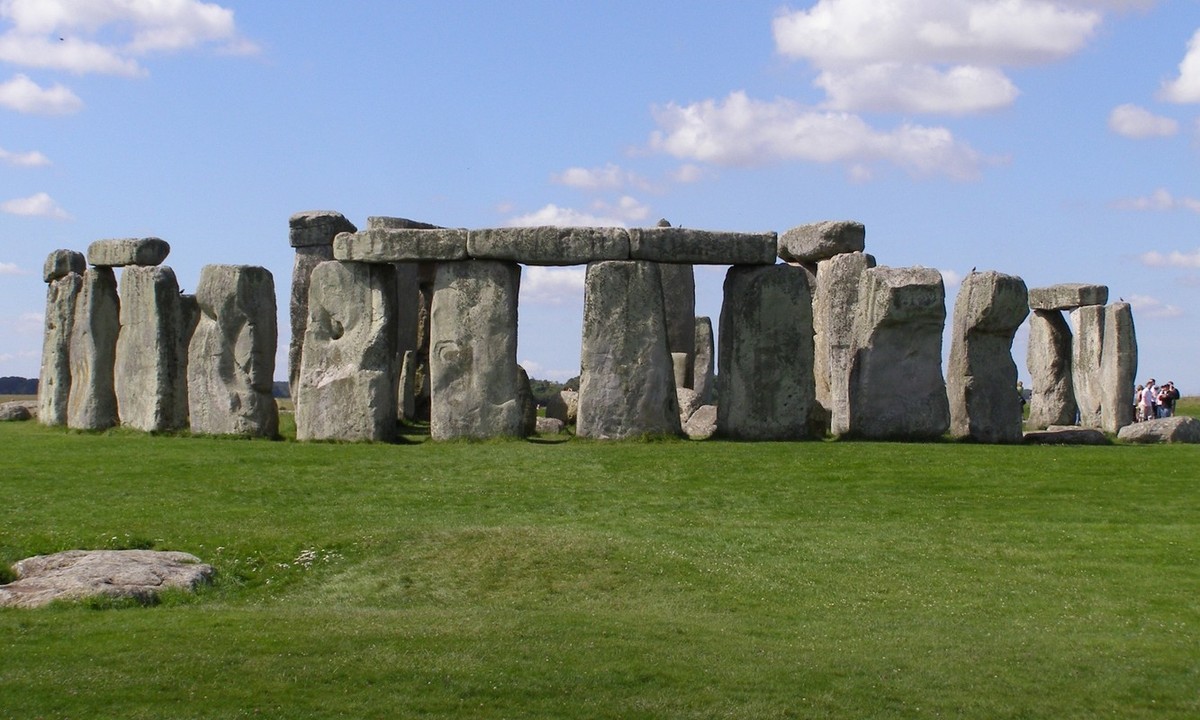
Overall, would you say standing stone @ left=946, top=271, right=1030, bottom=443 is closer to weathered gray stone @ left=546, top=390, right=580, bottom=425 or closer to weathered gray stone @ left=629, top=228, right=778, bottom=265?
weathered gray stone @ left=629, top=228, right=778, bottom=265

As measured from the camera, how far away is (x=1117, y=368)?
30.6 m

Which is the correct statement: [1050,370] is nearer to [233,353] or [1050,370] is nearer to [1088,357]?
[1088,357]

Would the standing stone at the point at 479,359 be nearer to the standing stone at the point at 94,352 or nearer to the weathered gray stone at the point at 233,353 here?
the weathered gray stone at the point at 233,353

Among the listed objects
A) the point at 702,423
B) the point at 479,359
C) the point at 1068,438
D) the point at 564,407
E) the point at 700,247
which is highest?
the point at 700,247

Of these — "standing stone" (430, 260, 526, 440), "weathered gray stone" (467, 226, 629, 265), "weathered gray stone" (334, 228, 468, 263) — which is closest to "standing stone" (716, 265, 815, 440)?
"weathered gray stone" (467, 226, 629, 265)

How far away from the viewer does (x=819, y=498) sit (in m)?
18.5

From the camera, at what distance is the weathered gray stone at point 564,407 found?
29547 mm

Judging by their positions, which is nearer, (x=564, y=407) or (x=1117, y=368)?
(x=564, y=407)

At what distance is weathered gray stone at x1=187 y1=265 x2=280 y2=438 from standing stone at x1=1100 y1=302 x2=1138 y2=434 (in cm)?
1598

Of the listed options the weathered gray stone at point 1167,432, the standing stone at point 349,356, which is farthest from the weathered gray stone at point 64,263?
the weathered gray stone at point 1167,432

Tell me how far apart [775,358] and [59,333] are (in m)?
13.1

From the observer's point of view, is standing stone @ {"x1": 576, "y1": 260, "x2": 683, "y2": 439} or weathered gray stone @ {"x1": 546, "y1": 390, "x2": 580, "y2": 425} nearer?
standing stone @ {"x1": 576, "y1": 260, "x2": 683, "y2": 439}

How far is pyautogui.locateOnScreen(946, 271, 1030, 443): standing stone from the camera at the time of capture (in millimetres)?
24125

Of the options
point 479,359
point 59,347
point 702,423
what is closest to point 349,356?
point 479,359
